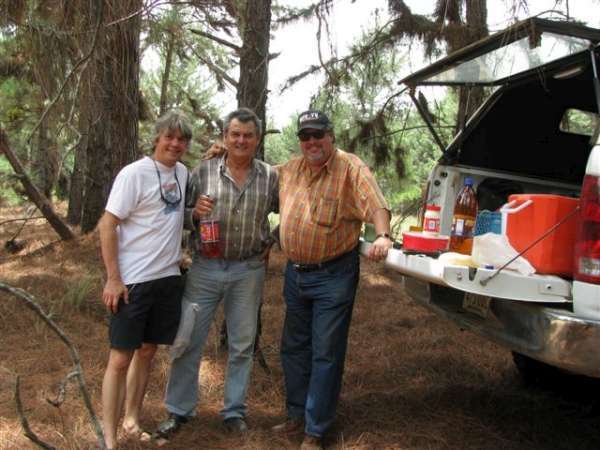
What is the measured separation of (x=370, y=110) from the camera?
8.18 meters

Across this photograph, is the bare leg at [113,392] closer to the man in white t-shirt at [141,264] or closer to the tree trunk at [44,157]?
the man in white t-shirt at [141,264]

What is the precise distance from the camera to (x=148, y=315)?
11.1ft

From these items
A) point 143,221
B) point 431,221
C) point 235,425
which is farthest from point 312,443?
point 143,221

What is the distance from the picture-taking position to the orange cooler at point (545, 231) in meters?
2.88

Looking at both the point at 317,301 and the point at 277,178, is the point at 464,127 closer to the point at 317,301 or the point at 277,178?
the point at 277,178

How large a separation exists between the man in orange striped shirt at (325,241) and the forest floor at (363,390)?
1.33 feet

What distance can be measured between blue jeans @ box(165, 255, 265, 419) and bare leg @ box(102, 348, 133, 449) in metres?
0.43

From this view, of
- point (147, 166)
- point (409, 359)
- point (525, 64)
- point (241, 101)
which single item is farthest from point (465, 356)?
point (147, 166)

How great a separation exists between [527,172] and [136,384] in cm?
318

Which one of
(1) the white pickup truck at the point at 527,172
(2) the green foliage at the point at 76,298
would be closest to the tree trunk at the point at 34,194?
(2) the green foliage at the point at 76,298

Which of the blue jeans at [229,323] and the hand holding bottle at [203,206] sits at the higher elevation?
the hand holding bottle at [203,206]

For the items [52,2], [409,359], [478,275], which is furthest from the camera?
[409,359]

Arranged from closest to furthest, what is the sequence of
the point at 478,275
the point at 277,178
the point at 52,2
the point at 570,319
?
the point at 570,319 < the point at 478,275 < the point at 277,178 < the point at 52,2

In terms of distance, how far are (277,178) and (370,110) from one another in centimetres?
469
